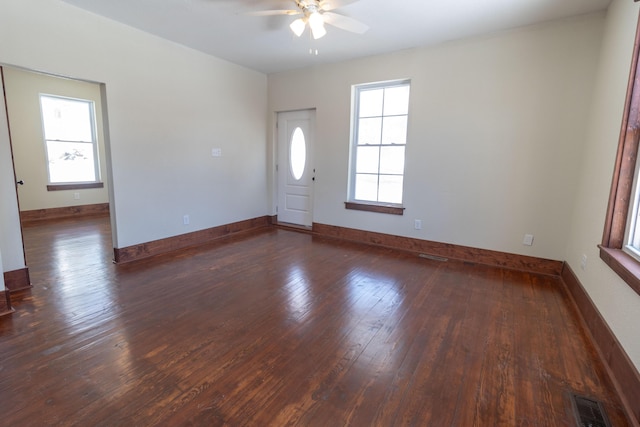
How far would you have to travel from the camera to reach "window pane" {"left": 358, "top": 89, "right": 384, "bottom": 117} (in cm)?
446

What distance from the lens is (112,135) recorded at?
3461mm

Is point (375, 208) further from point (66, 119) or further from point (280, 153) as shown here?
point (66, 119)

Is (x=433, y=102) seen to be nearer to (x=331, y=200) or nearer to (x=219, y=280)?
(x=331, y=200)

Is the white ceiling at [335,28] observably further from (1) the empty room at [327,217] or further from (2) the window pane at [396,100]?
(2) the window pane at [396,100]

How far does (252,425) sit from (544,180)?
3.74 m

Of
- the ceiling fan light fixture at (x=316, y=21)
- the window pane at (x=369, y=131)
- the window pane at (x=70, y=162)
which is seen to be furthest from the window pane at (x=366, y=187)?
the window pane at (x=70, y=162)

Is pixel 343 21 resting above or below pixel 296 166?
above

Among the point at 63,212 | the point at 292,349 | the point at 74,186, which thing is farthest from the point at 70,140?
the point at 292,349

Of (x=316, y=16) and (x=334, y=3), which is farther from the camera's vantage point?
(x=316, y=16)

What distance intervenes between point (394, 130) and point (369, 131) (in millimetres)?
396

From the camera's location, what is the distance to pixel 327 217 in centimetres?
504

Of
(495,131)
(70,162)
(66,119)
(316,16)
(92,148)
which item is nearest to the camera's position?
(316,16)

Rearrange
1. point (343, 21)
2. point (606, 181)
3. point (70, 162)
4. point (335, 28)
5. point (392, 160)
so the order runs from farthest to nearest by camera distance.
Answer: point (70, 162), point (392, 160), point (335, 28), point (343, 21), point (606, 181)

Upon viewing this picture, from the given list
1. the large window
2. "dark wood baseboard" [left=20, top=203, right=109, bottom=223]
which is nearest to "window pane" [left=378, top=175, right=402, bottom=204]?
the large window
